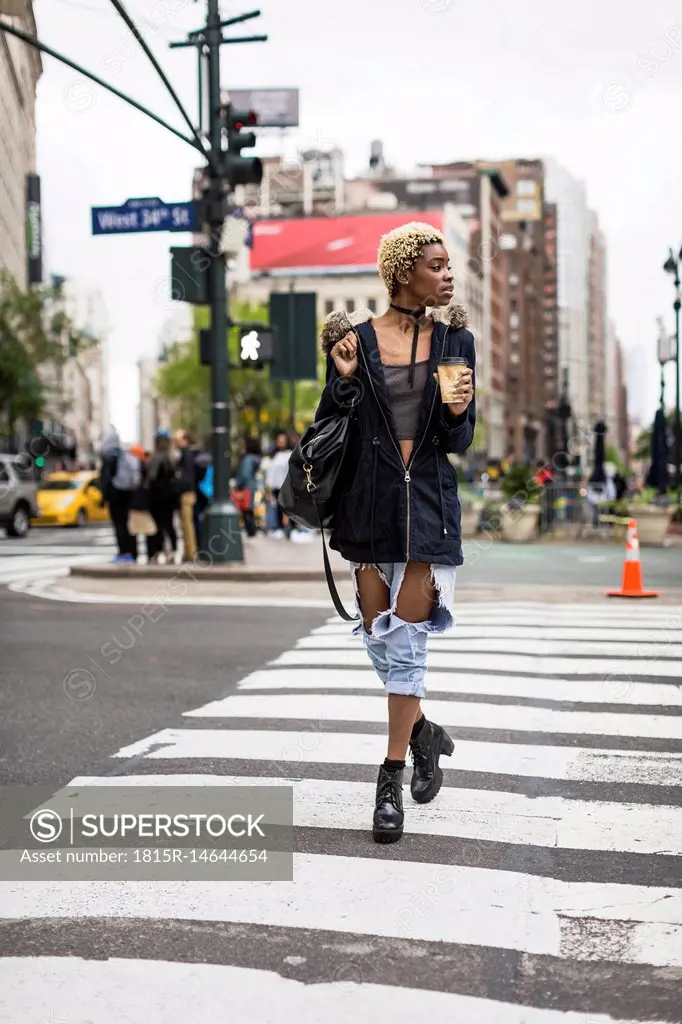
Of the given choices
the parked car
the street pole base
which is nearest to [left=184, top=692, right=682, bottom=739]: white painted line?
the street pole base

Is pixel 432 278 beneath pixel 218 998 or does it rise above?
above

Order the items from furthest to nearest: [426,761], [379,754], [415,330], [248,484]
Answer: [248,484], [379,754], [426,761], [415,330]

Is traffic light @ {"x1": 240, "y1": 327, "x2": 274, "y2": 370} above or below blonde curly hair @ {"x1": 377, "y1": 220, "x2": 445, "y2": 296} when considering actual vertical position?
above

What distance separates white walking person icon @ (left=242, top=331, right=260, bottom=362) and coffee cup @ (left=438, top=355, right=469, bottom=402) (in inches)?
496

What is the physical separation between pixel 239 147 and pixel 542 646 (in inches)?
352

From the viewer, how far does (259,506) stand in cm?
2900

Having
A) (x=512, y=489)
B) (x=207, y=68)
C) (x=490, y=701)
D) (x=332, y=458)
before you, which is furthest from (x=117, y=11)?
(x=512, y=489)

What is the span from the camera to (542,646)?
952cm

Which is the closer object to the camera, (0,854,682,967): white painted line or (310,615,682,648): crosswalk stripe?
(0,854,682,967): white painted line

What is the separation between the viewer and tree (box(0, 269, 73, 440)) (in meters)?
50.4

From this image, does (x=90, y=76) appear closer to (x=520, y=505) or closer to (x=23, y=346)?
(x=520, y=505)

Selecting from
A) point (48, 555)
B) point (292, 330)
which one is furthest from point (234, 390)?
point (292, 330)

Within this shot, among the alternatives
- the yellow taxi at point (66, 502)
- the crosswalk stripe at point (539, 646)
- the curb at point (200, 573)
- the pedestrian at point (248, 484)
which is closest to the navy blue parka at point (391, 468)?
the crosswalk stripe at point (539, 646)

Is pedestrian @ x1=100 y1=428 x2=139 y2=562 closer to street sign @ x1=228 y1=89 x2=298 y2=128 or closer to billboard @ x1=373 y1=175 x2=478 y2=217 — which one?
street sign @ x1=228 y1=89 x2=298 y2=128
